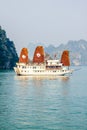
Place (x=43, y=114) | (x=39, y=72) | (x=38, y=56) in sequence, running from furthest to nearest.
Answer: (x=38, y=56) → (x=39, y=72) → (x=43, y=114)

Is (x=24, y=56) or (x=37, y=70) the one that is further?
(x=24, y=56)

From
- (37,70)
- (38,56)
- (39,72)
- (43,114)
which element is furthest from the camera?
(38,56)

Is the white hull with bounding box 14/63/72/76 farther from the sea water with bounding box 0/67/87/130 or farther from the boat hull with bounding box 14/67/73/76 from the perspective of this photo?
the sea water with bounding box 0/67/87/130

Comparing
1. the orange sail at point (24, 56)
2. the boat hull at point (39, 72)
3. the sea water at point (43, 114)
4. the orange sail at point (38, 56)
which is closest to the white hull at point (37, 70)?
the boat hull at point (39, 72)

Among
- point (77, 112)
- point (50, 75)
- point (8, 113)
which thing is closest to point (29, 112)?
point (8, 113)

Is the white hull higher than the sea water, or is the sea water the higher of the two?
the white hull

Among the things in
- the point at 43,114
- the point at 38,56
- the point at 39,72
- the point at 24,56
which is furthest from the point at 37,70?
the point at 43,114

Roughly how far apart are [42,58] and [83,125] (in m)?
107

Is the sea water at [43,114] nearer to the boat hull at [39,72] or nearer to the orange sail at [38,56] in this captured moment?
the boat hull at [39,72]

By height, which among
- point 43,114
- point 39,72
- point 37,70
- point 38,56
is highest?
point 38,56

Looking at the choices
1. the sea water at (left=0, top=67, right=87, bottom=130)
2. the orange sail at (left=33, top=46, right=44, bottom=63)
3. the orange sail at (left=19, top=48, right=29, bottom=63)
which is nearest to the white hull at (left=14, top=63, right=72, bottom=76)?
the orange sail at (left=33, top=46, right=44, bottom=63)

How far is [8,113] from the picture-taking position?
44.4 meters

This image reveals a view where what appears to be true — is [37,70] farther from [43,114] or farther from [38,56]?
[43,114]

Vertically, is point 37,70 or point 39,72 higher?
point 37,70
